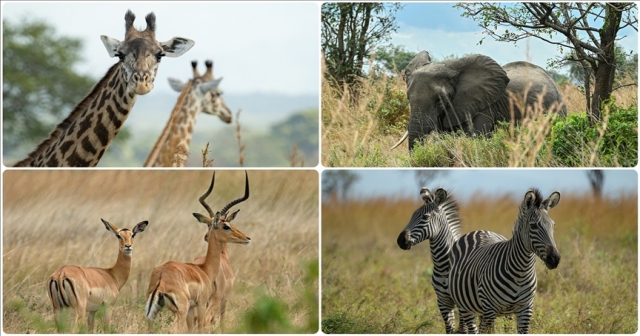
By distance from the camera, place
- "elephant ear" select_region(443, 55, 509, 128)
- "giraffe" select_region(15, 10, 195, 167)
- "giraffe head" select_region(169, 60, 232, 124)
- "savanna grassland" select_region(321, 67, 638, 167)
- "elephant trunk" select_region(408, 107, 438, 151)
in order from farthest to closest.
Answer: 1. "elephant ear" select_region(443, 55, 509, 128)
2. "elephant trunk" select_region(408, 107, 438, 151)
3. "savanna grassland" select_region(321, 67, 638, 167)
4. "giraffe head" select_region(169, 60, 232, 124)
5. "giraffe" select_region(15, 10, 195, 167)

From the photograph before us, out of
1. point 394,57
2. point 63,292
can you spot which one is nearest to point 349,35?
point 394,57

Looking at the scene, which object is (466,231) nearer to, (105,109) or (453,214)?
(453,214)

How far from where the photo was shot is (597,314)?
6.27 metres

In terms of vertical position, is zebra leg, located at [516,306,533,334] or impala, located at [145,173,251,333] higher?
impala, located at [145,173,251,333]

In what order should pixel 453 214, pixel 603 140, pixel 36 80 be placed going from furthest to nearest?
pixel 36 80 < pixel 603 140 < pixel 453 214

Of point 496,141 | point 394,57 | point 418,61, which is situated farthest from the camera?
point 418,61

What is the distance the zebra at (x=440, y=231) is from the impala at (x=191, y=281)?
1.10 meters

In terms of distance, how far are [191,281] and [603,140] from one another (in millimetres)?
3023

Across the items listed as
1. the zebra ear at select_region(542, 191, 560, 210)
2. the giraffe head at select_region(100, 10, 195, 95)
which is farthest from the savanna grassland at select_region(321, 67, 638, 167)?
the giraffe head at select_region(100, 10, 195, 95)

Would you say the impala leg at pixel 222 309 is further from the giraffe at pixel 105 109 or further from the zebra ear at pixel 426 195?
the zebra ear at pixel 426 195

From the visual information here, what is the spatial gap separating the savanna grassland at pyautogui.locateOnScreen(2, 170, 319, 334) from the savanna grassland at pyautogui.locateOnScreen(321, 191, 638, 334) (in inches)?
23.5

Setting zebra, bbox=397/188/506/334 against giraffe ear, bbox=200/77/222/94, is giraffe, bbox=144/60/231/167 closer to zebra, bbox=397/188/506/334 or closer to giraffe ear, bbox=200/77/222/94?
giraffe ear, bbox=200/77/222/94

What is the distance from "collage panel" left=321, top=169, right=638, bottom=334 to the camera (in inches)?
202

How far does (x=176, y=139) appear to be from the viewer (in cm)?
551
